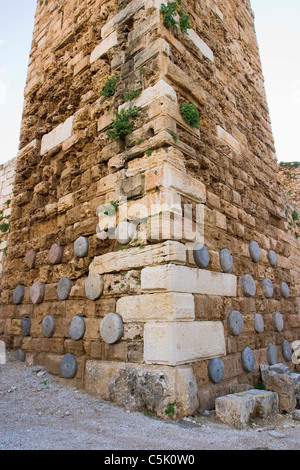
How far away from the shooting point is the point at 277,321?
4332mm

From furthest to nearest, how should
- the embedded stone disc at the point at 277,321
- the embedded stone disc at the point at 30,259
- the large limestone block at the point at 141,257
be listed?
1. the embedded stone disc at the point at 277,321
2. the embedded stone disc at the point at 30,259
3. the large limestone block at the point at 141,257

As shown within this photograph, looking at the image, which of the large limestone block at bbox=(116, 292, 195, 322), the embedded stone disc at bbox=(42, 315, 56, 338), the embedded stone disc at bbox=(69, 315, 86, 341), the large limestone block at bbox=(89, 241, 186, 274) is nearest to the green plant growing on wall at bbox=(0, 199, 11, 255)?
the embedded stone disc at bbox=(42, 315, 56, 338)

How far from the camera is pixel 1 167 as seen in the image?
7668 millimetres

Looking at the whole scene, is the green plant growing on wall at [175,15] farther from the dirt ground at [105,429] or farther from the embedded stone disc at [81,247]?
the dirt ground at [105,429]

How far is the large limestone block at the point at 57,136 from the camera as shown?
4.21 metres

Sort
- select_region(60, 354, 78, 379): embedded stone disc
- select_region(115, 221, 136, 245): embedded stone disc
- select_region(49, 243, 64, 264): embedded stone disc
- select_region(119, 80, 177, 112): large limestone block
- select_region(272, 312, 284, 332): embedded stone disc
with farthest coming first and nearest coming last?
select_region(272, 312, 284, 332): embedded stone disc
select_region(49, 243, 64, 264): embedded stone disc
select_region(60, 354, 78, 379): embedded stone disc
select_region(119, 80, 177, 112): large limestone block
select_region(115, 221, 136, 245): embedded stone disc

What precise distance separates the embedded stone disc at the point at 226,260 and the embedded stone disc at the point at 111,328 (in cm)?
119

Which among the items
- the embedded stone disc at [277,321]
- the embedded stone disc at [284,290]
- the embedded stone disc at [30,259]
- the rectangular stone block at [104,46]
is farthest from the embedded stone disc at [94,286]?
the embedded stone disc at [284,290]

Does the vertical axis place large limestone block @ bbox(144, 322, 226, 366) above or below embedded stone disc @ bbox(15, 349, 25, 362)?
above

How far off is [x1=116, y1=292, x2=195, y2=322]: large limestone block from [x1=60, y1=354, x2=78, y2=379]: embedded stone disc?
807 mm

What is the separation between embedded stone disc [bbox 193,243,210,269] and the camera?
2.98m

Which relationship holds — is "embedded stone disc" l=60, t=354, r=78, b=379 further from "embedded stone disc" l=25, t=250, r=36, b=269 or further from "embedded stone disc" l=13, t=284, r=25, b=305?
"embedded stone disc" l=25, t=250, r=36, b=269

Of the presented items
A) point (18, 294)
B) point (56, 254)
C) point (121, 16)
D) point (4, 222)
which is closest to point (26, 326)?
point (18, 294)

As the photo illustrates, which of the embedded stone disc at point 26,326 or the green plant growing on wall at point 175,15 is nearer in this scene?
the green plant growing on wall at point 175,15
